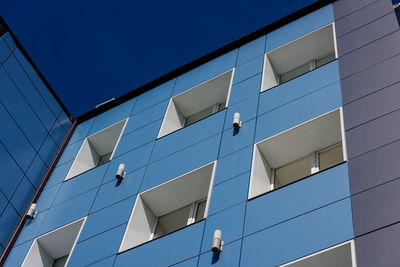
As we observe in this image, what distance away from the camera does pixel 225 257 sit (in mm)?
13312

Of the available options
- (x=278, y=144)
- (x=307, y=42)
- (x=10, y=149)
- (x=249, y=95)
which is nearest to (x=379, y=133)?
(x=278, y=144)

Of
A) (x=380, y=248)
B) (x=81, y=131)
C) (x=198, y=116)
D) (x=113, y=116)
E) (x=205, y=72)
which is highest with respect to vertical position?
(x=205, y=72)

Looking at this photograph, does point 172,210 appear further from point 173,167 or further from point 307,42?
point 307,42

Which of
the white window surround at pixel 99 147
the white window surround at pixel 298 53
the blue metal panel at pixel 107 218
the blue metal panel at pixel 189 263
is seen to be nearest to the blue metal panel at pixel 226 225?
the blue metal panel at pixel 189 263

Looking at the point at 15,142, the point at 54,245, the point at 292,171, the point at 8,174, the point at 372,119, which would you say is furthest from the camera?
the point at 15,142

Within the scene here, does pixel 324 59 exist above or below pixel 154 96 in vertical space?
below

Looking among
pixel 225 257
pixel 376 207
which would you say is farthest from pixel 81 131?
pixel 376 207

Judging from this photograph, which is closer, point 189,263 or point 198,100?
point 189,263

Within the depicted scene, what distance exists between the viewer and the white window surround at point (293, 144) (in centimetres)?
1586

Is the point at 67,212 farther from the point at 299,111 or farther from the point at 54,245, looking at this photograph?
the point at 299,111

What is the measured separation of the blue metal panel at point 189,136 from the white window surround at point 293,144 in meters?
2.23

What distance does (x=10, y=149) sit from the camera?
21.2 metres

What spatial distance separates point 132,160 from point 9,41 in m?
7.63

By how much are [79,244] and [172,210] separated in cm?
281
